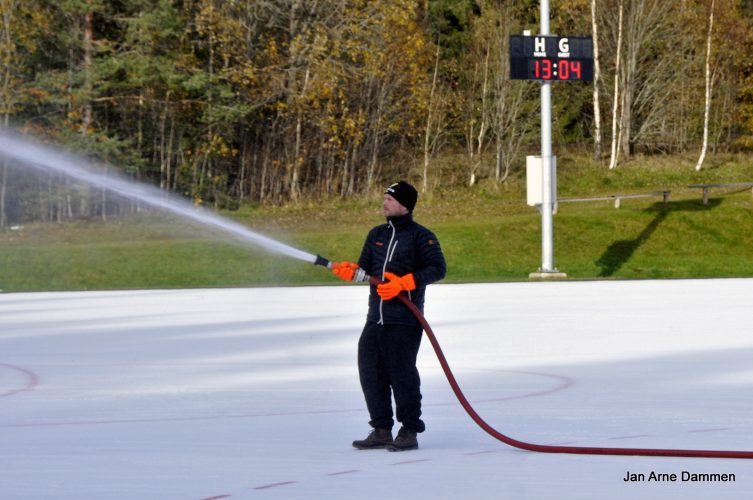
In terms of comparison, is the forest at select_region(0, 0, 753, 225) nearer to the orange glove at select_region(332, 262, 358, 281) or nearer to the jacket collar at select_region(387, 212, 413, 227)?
the jacket collar at select_region(387, 212, 413, 227)

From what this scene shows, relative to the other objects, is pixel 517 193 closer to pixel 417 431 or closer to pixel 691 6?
pixel 691 6

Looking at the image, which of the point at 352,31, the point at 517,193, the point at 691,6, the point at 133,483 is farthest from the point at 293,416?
the point at 691,6

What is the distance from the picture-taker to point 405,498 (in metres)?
7.10

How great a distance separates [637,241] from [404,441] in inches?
1115

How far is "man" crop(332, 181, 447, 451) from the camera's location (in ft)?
28.9

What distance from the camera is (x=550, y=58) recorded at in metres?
29.2

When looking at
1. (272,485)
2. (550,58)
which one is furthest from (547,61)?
(272,485)

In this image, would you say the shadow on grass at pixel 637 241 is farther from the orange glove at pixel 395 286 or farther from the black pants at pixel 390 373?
the orange glove at pixel 395 286

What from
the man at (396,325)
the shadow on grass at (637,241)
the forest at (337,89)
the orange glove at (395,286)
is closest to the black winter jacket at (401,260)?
the man at (396,325)

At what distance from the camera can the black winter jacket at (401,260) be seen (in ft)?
29.1

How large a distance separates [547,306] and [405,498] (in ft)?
49.4

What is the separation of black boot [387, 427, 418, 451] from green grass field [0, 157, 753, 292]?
73.1 ft

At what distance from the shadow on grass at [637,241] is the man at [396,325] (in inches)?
942

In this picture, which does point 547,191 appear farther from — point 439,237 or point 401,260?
point 401,260
